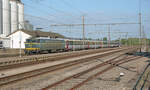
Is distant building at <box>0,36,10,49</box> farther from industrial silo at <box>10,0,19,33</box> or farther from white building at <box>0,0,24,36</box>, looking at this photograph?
industrial silo at <box>10,0,19,33</box>

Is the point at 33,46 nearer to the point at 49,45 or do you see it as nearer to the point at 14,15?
the point at 49,45

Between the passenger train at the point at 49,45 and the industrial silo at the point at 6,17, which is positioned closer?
the passenger train at the point at 49,45

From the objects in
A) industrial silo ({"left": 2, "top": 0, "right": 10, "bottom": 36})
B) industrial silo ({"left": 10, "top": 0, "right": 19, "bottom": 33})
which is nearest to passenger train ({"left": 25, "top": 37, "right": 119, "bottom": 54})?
industrial silo ({"left": 2, "top": 0, "right": 10, "bottom": 36})

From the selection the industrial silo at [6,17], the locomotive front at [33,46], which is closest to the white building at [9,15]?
the industrial silo at [6,17]

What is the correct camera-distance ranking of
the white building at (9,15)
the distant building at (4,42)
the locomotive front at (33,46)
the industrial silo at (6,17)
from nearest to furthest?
the locomotive front at (33,46), the distant building at (4,42), the white building at (9,15), the industrial silo at (6,17)

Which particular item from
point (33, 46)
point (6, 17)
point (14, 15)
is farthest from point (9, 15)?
point (33, 46)

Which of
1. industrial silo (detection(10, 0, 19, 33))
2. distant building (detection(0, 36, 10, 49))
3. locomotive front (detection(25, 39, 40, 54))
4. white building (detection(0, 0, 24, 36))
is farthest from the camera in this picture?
industrial silo (detection(10, 0, 19, 33))

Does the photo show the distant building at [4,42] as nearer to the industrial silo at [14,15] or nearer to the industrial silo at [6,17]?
the industrial silo at [6,17]

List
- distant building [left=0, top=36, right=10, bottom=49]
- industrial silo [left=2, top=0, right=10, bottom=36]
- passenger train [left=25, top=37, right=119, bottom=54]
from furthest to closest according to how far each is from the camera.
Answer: industrial silo [left=2, top=0, right=10, bottom=36]
distant building [left=0, top=36, right=10, bottom=49]
passenger train [left=25, top=37, right=119, bottom=54]

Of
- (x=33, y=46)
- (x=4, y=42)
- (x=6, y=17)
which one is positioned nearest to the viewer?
(x=33, y=46)

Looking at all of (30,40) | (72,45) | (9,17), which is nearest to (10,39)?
(9,17)

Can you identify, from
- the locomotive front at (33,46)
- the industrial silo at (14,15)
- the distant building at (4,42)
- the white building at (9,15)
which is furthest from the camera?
the industrial silo at (14,15)

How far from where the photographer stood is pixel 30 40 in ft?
105

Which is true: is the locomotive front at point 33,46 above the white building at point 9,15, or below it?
below
